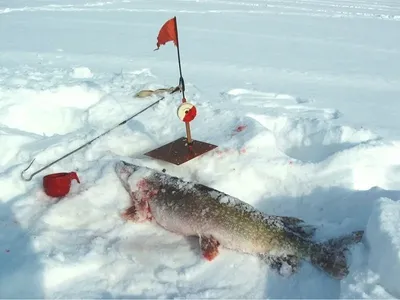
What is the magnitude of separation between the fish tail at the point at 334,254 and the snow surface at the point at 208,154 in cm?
7

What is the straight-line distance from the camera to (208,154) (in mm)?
4176

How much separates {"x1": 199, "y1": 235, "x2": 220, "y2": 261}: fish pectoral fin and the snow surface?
0.25ft

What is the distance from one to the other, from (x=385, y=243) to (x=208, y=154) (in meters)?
1.97

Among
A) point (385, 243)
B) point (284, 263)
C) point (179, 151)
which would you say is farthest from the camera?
point (179, 151)

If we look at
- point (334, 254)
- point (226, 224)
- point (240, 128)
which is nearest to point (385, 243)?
point (334, 254)

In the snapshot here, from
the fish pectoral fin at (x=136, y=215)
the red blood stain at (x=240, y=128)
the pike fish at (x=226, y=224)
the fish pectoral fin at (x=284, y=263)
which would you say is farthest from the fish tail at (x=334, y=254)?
the red blood stain at (x=240, y=128)

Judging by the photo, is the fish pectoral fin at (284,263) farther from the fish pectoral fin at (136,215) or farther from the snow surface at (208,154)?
the fish pectoral fin at (136,215)

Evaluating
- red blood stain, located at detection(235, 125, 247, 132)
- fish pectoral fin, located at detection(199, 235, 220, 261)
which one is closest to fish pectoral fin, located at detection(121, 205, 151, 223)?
fish pectoral fin, located at detection(199, 235, 220, 261)

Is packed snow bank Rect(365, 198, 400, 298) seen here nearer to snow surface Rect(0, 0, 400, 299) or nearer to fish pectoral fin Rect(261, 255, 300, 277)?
snow surface Rect(0, 0, 400, 299)

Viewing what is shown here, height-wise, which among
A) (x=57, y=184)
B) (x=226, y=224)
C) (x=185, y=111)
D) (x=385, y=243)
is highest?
(x=185, y=111)

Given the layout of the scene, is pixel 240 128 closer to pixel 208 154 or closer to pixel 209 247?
pixel 208 154

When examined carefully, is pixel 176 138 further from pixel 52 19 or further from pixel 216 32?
pixel 52 19

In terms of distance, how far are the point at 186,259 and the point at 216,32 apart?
23.3ft

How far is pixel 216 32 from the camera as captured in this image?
9.45 meters
